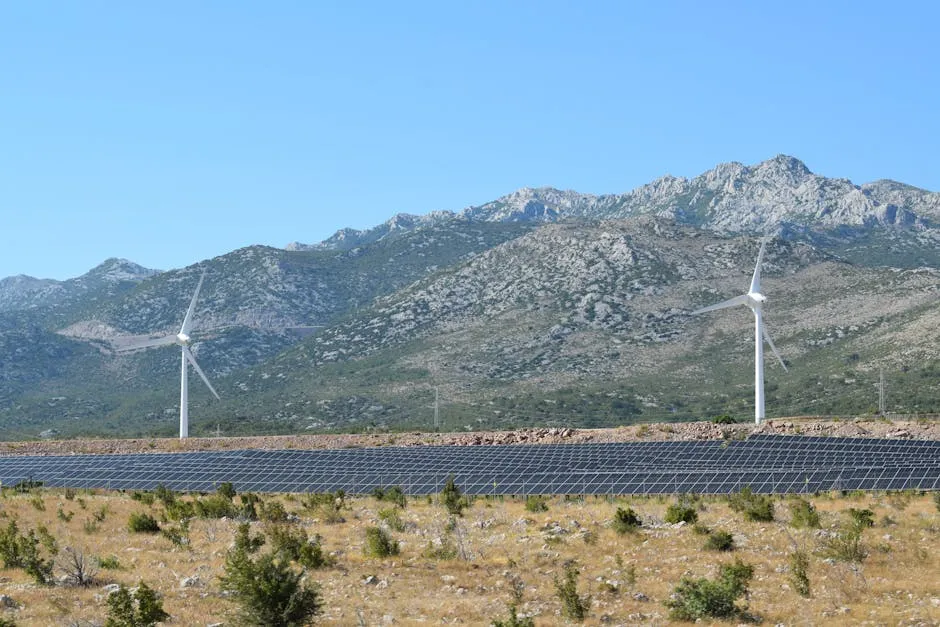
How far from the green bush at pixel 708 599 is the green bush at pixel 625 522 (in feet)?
30.6

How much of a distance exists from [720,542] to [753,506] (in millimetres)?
7658

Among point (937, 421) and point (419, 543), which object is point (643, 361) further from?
point (419, 543)

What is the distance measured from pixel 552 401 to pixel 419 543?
98.2 m

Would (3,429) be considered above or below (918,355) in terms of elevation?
below

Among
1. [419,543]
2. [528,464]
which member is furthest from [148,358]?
[419,543]

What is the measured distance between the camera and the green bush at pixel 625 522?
3878cm

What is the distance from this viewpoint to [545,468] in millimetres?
62094

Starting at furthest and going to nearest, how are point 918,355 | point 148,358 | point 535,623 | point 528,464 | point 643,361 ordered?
point 148,358, point 643,361, point 918,355, point 528,464, point 535,623

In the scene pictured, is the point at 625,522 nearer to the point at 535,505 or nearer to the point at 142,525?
the point at 535,505

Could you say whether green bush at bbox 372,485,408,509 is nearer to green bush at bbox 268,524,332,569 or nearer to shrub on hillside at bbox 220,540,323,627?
green bush at bbox 268,524,332,569

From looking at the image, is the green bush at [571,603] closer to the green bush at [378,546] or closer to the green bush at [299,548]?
the green bush at [378,546]

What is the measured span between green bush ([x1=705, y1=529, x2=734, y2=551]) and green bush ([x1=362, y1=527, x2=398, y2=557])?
426 inches

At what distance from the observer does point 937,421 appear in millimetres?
83875

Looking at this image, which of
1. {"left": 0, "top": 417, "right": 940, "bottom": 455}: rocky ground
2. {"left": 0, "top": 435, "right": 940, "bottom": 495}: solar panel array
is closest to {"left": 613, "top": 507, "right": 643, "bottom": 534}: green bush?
{"left": 0, "top": 435, "right": 940, "bottom": 495}: solar panel array
